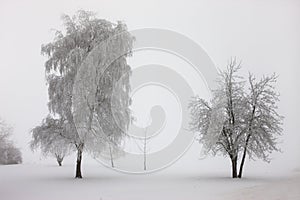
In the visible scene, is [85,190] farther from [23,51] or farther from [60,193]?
[23,51]

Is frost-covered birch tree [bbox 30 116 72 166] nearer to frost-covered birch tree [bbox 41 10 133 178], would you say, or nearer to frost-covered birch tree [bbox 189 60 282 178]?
frost-covered birch tree [bbox 41 10 133 178]

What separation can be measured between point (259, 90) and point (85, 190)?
780 cm

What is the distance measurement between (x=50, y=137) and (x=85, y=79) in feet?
7.70

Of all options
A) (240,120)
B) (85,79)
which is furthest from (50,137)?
(240,120)

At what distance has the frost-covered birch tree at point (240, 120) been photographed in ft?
36.2

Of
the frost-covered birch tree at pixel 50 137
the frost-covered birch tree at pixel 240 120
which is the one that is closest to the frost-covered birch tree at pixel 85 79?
the frost-covered birch tree at pixel 50 137

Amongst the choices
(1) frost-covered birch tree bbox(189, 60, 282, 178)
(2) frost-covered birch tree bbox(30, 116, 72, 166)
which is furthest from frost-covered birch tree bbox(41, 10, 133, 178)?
(1) frost-covered birch tree bbox(189, 60, 282, 178)

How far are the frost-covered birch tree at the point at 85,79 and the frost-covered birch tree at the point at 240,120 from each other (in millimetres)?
3564

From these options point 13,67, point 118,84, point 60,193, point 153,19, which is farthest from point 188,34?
point 60,193

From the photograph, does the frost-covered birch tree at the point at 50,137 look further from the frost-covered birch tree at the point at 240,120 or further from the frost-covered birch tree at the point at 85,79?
the frost-covered birch tree at the point at 240,120

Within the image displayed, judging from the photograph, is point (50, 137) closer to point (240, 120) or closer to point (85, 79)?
point (85, 79)

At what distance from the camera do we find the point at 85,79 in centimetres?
998

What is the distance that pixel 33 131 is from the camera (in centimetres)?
1013

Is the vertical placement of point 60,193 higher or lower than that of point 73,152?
lower
